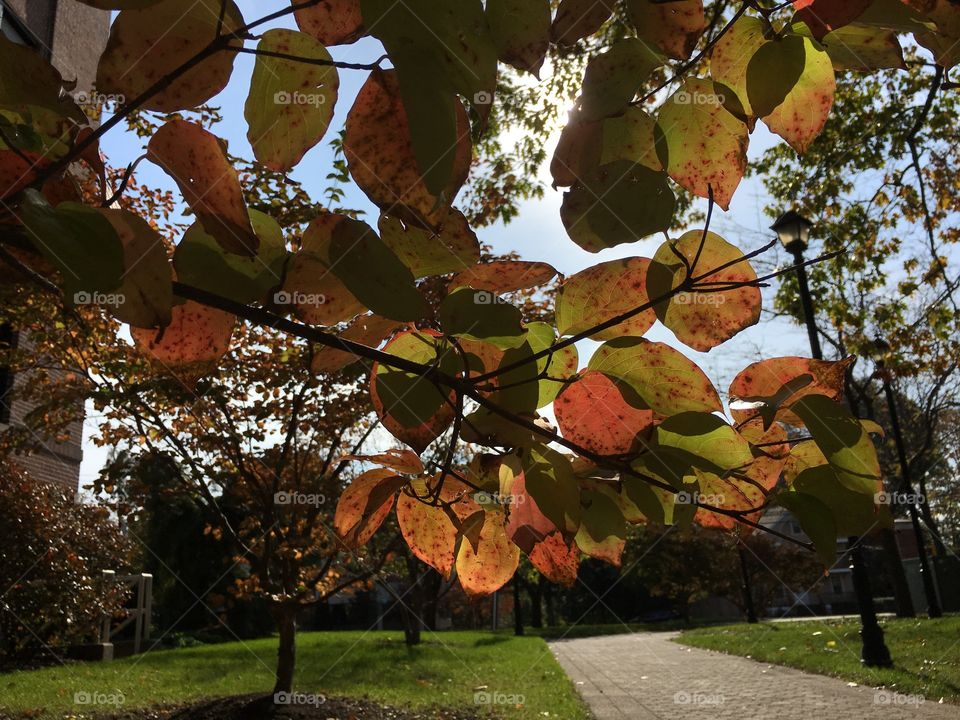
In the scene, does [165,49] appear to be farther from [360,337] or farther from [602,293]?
[602,293]

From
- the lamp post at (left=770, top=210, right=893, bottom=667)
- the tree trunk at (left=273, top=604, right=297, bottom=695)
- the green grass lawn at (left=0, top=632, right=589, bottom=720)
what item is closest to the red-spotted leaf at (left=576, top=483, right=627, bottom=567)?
the tree trunk at (left=273, top=604, right=297, bottom=695)

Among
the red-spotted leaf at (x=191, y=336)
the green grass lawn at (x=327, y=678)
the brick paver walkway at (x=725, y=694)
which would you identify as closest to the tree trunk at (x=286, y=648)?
the green grass lawn at (x=327, y=678)

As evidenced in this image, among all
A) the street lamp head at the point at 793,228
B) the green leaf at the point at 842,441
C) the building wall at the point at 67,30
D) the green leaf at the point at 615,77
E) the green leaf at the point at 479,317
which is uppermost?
the building wall at the point at 67,30

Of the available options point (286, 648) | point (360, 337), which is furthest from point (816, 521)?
point (286, 648)

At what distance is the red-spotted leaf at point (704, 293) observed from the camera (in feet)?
1.70

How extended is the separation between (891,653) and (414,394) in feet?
44.3

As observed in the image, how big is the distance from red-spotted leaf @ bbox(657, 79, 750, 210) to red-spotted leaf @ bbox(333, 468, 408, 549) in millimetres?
339

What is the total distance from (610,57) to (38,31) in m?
15.5

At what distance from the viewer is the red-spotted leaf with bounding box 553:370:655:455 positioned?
0.54 meters

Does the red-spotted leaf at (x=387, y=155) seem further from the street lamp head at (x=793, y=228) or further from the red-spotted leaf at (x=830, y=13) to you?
the street lamp head at (x=793, y=228)

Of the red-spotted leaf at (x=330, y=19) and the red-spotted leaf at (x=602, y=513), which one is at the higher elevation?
the red-spotted leaf at (x=330, y=19)

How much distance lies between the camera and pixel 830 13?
0.50 m

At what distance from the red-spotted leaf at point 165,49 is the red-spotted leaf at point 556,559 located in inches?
17.8

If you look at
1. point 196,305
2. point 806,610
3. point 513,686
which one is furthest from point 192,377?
point 806,610
